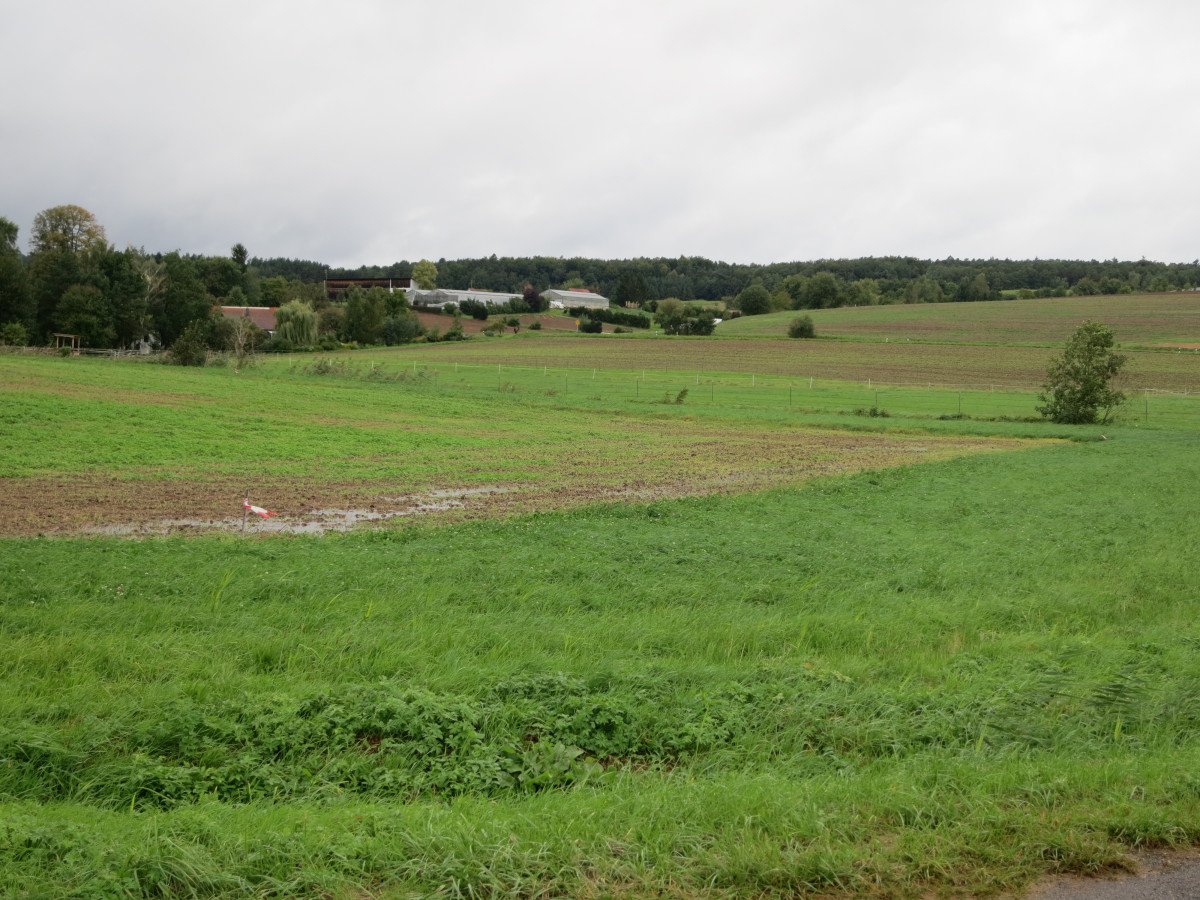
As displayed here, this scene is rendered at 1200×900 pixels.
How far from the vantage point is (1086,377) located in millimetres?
51531

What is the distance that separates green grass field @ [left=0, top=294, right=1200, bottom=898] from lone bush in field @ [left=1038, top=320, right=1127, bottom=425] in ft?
120

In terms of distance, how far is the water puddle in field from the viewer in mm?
15508

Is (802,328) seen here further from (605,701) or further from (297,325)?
(605,701)

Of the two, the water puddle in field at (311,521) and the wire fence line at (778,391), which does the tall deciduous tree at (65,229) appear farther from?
the water puddle in field at (311,521)

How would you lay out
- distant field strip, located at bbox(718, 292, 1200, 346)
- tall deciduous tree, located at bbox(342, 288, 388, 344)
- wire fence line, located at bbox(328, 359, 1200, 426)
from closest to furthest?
1. wire fence line, located at bbox(328, 359, 1200, 426)
2. distant field strip, located at bbox(718, 292, 1200, 346)
3. tall deciduous tree, located at bbox(342, 288, 388, 344)

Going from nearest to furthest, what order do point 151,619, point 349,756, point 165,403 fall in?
point 349,756 < point 151,619 < point 165,403

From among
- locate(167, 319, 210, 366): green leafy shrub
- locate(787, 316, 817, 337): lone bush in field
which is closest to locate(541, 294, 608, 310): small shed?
locate(787, 316, 817, 337): lone bush in field

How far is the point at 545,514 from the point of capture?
17328 millimetres

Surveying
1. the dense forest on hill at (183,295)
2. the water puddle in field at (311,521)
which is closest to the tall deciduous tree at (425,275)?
the dense forest on hill at (183,295)

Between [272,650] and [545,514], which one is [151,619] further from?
[545,514]

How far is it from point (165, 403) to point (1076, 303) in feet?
430

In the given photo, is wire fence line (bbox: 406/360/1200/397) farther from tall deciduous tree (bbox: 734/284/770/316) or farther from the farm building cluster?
tall deciduous tree (bbox: 734/284/770/316)

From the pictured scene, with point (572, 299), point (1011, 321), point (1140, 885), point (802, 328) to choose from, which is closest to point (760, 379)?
point (802, 328)

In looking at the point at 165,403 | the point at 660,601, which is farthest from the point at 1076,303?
the point at 660,601
